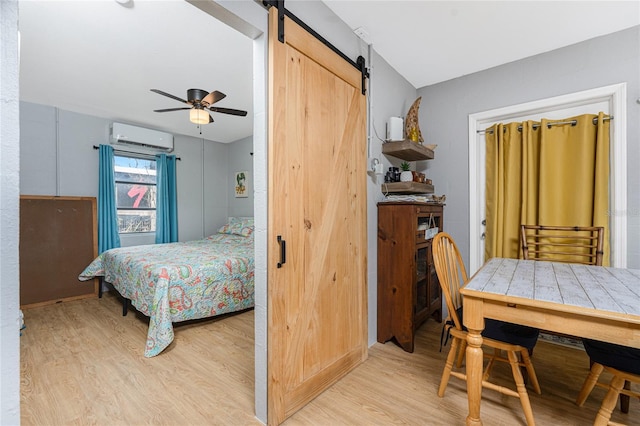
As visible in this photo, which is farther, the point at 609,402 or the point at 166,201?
the point at 166,201

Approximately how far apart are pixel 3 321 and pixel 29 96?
4201mm

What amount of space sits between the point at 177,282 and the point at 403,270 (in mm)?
2032

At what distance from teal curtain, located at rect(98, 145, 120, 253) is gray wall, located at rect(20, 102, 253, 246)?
0.12m

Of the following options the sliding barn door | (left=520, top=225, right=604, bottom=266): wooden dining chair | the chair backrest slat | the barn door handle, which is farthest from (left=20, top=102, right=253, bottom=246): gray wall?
(left=520, top=225, right=604, bottom=266): wooden dining chair

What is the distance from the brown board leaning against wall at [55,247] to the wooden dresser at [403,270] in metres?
4.02

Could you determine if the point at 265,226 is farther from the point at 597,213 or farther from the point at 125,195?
the point at 125,195

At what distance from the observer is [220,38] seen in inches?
91.1

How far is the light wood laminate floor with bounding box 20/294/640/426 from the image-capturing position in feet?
5.27

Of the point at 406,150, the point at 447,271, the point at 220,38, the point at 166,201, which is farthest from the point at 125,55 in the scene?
the point at 447,271

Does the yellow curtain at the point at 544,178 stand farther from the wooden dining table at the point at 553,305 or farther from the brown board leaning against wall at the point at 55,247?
the brown board leaning against wall at the point at 55,247

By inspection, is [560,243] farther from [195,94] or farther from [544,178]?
[195,94]

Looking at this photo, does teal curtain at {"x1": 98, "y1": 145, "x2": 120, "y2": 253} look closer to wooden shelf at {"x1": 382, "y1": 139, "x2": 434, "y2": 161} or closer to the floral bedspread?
the floral bedspread

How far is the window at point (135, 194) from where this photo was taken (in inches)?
180

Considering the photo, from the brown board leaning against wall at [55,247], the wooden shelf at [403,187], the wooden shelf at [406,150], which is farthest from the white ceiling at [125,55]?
the wooden shelf at [403,187]
